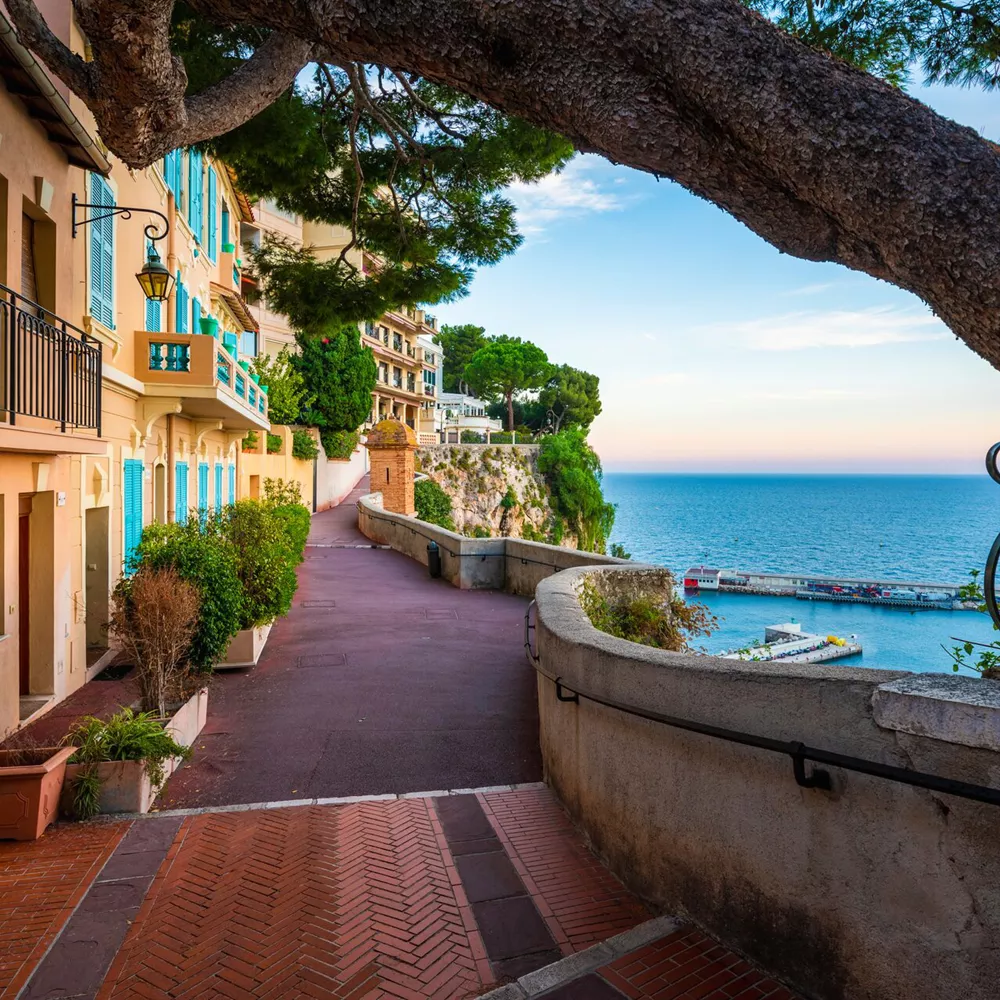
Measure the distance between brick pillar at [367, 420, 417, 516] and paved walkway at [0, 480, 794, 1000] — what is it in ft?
61.0

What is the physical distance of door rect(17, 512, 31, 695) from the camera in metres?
7.73

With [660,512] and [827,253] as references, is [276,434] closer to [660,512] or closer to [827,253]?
[827,253]

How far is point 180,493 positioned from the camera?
1395 cm

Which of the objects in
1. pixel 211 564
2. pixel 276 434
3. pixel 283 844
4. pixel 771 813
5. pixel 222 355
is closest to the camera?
pixel 771 813

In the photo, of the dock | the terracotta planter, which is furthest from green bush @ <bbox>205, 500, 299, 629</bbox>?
the dock

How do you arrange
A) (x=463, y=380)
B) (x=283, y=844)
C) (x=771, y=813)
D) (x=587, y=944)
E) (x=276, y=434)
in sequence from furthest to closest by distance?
1. (x=463, y=380)
2. (x=276, y=434)
3. (x=283, y=844)
4. (x=587, y=944)
5. (x=771, y=813)

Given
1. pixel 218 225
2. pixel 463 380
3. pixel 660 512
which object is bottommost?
pixel 660 512

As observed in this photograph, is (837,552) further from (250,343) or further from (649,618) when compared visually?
(649,618)

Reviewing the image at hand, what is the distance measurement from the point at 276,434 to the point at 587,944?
88.0 ft

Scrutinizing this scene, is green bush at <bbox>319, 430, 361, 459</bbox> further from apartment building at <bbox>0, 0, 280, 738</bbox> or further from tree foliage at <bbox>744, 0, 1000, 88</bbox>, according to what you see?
tree foliage at <bbox>744, 0, 1000, 88</bbox>

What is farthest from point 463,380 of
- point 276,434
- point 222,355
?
point 222,355

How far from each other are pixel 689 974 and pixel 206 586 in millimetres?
6140

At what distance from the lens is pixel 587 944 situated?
145 inches

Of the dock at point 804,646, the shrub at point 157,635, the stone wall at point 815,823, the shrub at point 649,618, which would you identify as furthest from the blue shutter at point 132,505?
the dock at point 804,646
